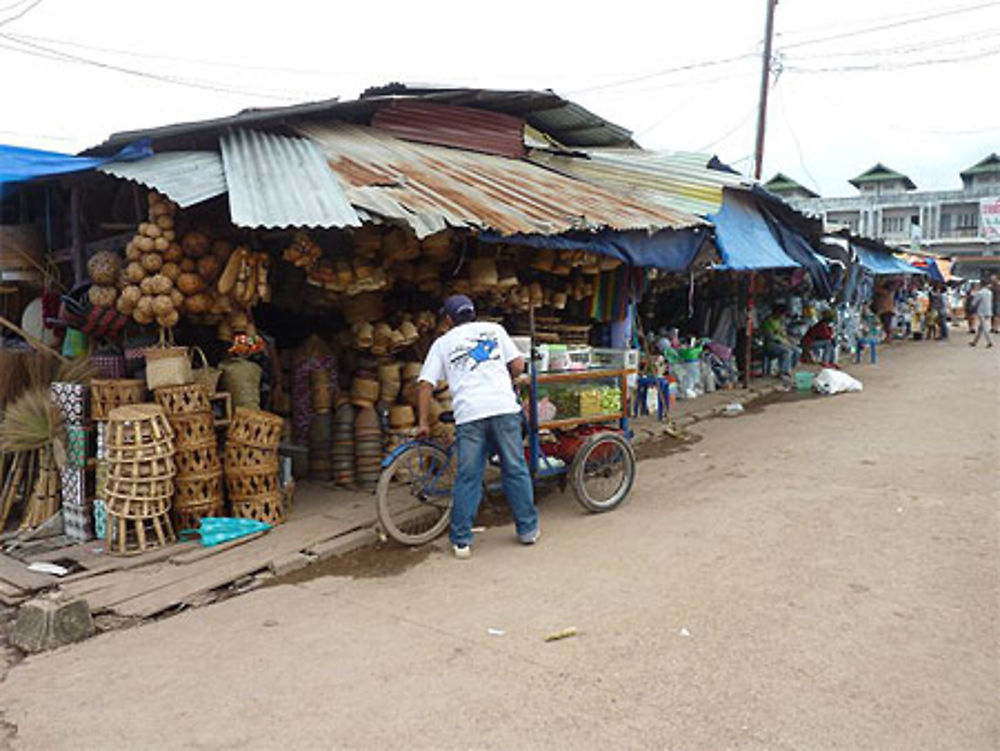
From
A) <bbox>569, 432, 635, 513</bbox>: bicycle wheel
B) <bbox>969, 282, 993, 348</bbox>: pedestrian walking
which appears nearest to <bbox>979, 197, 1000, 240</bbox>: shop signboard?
<bbox>969, 282, 993, 348</bbox>: pedestrian walking

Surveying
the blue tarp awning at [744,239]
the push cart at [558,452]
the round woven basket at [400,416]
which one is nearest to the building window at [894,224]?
the blue tarp awning at [744,239]

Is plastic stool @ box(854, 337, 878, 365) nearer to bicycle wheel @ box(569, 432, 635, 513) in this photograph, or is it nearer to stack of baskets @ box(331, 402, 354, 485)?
bicycle wheel @ box(569, 432, 635, 513)

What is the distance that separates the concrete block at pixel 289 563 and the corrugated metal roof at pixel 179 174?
2.57 meters

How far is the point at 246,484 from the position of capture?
571cm

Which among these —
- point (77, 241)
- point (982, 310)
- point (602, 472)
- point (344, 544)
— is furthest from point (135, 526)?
point (982, 310)

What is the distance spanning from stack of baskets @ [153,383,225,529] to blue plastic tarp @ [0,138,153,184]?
1864 mm

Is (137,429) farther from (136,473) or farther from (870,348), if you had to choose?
(870,348)

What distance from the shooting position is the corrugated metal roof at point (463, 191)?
5938 mm

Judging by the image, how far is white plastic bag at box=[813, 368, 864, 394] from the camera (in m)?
12.9

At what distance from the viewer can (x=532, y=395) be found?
6012mm

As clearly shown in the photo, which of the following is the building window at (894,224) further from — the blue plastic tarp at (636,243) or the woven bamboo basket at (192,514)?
the woven bamboo basket at (192,514)

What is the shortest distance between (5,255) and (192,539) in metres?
3.65

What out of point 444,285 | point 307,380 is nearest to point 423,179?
point 444,285

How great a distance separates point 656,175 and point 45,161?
7.56 metres
